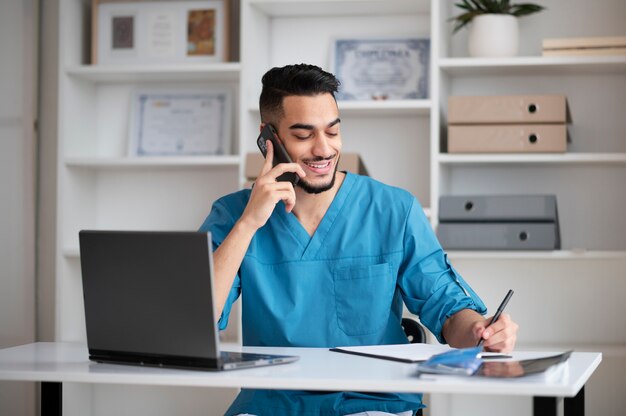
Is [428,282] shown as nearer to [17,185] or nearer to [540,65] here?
[540,65]

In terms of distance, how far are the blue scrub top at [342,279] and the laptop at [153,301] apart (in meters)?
0.43

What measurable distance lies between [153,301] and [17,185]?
2.25m

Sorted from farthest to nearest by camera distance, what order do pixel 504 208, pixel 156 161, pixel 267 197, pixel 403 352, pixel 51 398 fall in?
1. pixel 156 161
2. pixel 504 208
3. pixel 267 197
4. pixel 51 398
5. pixel 403 352

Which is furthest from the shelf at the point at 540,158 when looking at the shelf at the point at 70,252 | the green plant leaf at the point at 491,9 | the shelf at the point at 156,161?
the shelf at the point at 70,252

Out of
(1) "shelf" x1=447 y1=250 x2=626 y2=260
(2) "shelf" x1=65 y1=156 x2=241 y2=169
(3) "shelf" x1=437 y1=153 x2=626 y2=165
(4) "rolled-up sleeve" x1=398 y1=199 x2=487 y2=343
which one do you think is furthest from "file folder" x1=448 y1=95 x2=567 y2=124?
(4) "rolled-up sleeve" x1=398 y1=199 x2=487 y2=343

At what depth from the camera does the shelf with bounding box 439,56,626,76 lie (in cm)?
321

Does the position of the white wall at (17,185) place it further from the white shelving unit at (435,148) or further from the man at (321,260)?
the man at (321,260)

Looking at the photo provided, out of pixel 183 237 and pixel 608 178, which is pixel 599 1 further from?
pixel 183 237

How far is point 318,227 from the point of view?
221cm

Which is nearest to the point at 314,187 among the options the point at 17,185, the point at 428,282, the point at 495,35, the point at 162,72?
the point at 428,282

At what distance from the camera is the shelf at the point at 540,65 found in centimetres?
321

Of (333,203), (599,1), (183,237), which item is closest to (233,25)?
(599,1)

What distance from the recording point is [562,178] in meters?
3.50

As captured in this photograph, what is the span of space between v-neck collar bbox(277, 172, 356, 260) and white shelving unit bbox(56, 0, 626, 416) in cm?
106
